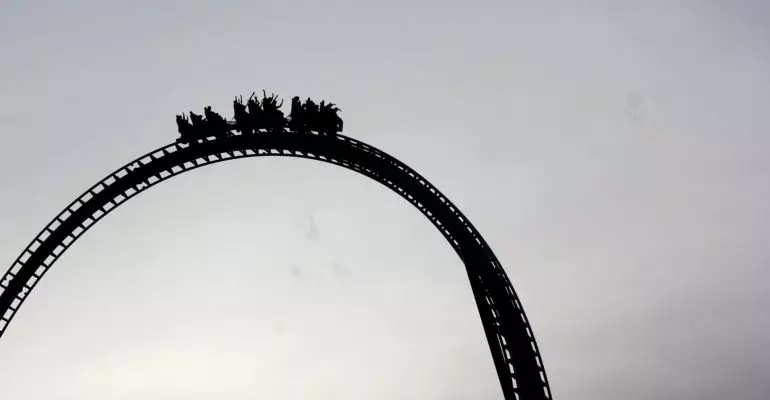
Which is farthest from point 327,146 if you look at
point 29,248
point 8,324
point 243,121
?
point 8,324

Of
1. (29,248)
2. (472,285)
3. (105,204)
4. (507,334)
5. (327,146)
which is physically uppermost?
(327,146)

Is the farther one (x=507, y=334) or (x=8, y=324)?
(x=8, y=324)

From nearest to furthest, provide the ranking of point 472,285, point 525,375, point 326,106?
1. point 525,375
2. point 472,285
3. point 326,106

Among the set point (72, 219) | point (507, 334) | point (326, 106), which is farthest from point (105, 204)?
point (507, 334)

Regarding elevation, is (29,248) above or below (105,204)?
below

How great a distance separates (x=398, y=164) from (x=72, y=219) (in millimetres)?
12610

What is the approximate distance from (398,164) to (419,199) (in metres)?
1.44

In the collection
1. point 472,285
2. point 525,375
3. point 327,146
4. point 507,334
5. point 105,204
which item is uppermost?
point 327,146

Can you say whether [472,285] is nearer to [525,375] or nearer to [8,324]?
[525,375]

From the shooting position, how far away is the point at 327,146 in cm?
2233

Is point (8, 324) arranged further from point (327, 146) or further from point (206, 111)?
point (327, 146)

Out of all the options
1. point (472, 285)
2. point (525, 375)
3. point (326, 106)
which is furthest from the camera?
point (326, 106)

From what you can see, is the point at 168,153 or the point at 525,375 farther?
the point at 168,153

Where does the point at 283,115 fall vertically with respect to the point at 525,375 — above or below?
above
